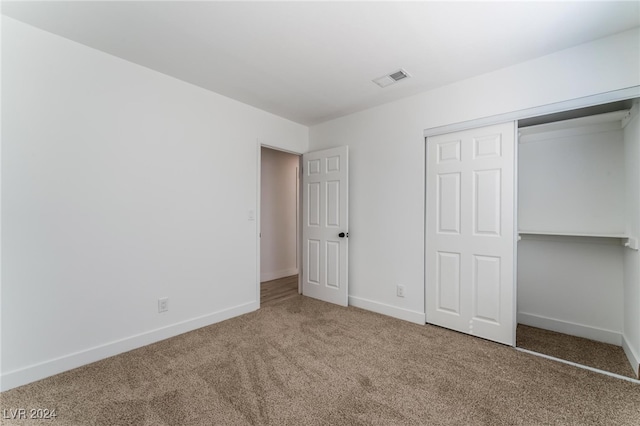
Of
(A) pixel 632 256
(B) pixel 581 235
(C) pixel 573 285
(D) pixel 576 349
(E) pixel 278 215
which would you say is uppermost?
(E) pixel 278 215

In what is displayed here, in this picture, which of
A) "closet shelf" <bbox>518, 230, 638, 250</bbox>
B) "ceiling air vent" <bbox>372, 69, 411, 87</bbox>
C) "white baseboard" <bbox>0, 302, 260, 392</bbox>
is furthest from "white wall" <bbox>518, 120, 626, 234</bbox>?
"white baseboard" <bbox>0, 302, 260, 392</bbox>

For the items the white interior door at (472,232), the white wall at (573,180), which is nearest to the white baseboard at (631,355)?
the white interior door at (472,232)

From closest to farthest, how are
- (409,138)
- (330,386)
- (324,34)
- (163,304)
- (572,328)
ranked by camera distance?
(330,386)
(324,34)
(163,304)
(572,328)
(409,138)

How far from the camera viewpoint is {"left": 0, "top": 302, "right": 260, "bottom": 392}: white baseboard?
1.89 m

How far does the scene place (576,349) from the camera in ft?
8.10

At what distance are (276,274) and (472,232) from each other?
3525 mm

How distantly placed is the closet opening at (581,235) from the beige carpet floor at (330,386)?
62 cm

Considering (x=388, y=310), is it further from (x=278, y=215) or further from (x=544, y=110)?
(x=278, y=215)

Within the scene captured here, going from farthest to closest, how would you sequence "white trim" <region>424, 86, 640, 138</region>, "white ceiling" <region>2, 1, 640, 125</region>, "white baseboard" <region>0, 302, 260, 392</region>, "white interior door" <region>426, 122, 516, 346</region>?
"white interior door" <region>426, 122, 516, 346</region>, "white trim" <region>424, 86, 640, 138</region>, "white baseboard" <region>0, 302, 260, 392</region>, "white ceiling" <region>2, 1, 640, 125</region>

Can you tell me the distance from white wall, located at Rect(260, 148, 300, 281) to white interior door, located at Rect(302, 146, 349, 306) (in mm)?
1194

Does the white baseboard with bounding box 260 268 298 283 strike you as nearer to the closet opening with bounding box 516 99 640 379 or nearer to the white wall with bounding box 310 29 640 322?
the white wall with bounding box 310 29 640 322

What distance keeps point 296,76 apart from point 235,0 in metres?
0.99

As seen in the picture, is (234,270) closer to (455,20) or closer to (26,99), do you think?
(26,99)

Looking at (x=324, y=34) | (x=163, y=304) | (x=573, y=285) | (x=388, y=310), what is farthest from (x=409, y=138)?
(x=163, y=304)
